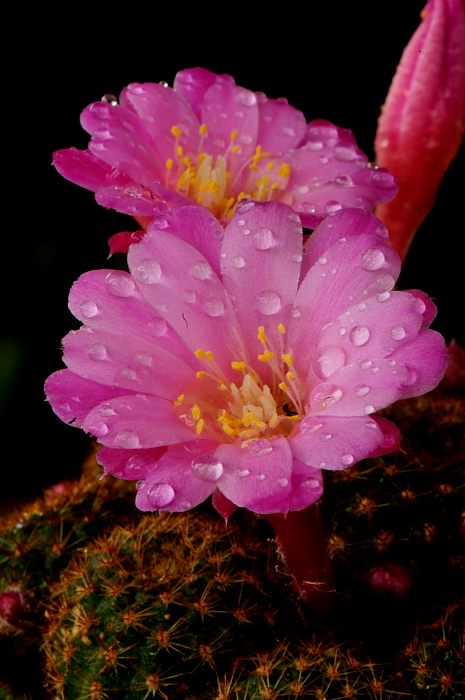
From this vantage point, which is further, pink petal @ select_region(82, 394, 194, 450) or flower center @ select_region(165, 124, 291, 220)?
flower center @ select_region(165, 124, 291, 220)

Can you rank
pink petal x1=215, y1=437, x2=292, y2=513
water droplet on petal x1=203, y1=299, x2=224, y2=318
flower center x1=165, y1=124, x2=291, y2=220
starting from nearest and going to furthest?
1. pink petal x1=215, y1=437, x2=292, y2=513
2. water droplet on petal x1=203, y1=299, x2=224, y2=318
3. flower center x1=165, y1=124, x2=291, y2=220

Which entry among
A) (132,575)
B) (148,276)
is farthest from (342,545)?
(148,276)

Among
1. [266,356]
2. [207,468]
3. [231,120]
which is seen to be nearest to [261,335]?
[266,356]

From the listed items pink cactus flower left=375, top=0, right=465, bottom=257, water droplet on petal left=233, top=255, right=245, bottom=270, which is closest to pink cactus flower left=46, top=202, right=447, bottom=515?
water droplet on petal left=233, top=255, right=245, bottom=270

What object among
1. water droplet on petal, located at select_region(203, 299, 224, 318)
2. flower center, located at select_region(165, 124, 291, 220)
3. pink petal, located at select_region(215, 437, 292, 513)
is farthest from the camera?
flower center, located at select_region(165, 124, 291, 220)

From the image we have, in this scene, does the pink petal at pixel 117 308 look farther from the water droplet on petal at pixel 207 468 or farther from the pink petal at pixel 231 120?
the pink petal at pixel 231 120

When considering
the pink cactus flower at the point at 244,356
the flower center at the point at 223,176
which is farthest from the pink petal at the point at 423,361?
the flower center at the point at 223,176

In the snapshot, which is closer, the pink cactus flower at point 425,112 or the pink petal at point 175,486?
the pink petal at point 175,486

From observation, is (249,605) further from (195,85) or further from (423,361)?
(195,85)

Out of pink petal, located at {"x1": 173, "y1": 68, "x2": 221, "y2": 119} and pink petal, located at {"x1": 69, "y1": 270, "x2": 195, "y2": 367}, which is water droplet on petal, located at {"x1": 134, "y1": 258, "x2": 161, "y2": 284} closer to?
pink petal, located at {"x1": 69, "y1": 270, "x2": 195, "y2": 367}
